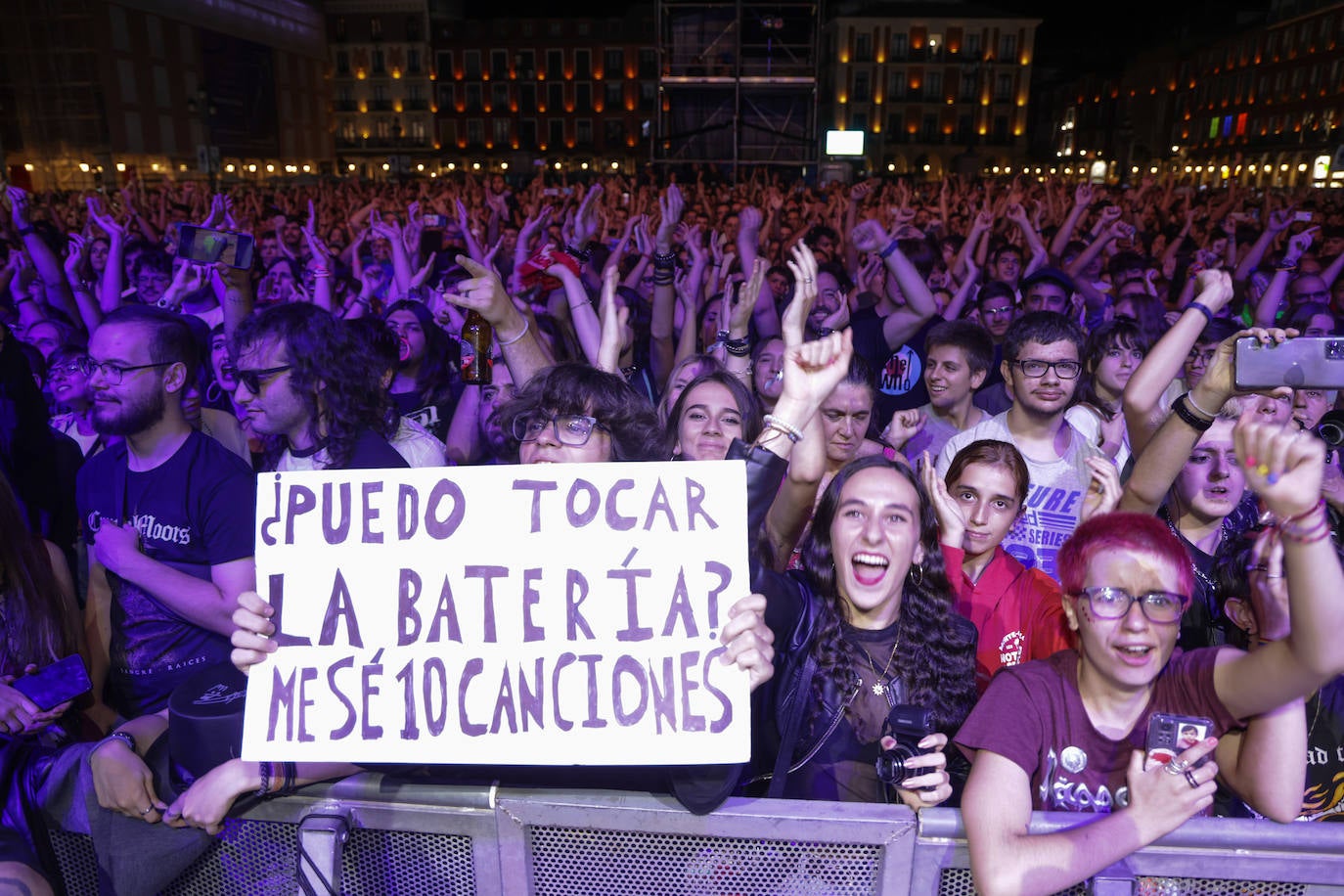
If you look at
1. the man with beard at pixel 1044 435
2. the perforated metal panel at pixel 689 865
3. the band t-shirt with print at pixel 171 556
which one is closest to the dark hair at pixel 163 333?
the band t-shirt with print at pixel 171 556

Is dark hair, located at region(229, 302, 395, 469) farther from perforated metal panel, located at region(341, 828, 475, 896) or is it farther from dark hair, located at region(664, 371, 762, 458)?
perforated metal panel, located at region(341, 828, 475, 896)

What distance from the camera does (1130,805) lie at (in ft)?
4.87

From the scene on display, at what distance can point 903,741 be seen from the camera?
1.66 meters

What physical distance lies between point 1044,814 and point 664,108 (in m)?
24.6

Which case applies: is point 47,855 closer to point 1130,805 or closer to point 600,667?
point 600,667

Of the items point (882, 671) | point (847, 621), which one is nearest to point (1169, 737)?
point (882, 671)

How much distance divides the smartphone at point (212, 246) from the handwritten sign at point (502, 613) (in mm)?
2575

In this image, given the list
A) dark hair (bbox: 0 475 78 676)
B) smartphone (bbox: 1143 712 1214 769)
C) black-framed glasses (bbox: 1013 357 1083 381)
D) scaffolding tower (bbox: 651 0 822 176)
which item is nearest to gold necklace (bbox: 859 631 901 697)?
smartphone (bbox: 1143 712 1214 769)

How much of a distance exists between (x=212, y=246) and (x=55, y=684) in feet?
8.24

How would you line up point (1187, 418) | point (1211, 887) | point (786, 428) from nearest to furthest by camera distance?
1. point (1211, 887)
2. point (786, 428)
3. point (1187, 418)

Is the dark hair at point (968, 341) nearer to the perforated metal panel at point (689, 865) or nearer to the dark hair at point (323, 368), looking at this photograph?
the dark hair at point (323, 368)

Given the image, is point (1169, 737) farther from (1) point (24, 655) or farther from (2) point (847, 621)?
(1) point (24, 655)

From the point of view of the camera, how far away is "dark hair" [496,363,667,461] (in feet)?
7.88

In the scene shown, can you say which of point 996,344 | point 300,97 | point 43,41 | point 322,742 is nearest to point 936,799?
point 322,742
